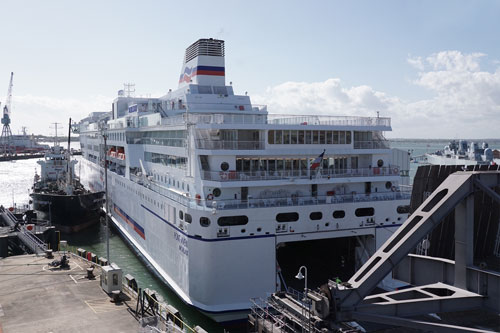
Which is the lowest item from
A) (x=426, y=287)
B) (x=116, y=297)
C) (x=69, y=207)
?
(x=116, y=297)

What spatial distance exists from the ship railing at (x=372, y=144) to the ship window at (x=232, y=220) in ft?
26.3

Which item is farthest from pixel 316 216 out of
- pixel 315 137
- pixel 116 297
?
pixel 116 297

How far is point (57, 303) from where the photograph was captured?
1723cm

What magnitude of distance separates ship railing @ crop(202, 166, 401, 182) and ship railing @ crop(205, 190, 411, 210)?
0.96 metres

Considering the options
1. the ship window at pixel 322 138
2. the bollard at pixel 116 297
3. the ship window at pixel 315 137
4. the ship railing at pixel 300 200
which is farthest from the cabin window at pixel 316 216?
the bollard at pixel 116 297

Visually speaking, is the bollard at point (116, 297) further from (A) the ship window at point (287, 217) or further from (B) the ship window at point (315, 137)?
→ (B) the ship window at point (315, 137)

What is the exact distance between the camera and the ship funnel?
31547mm

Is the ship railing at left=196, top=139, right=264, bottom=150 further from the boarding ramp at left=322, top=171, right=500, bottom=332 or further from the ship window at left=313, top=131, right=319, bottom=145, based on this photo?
the boarding ramp at left=322, top=171, right=500, bottom=332

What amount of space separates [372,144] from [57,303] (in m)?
16.8

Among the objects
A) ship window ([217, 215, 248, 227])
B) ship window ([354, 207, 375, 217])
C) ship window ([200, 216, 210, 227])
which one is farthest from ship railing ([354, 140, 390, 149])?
ship window ([200, 216, 210, 227])

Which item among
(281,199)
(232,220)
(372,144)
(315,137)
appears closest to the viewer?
(232,220)

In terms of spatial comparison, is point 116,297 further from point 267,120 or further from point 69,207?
point 69,207

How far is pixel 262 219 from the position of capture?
19188mm

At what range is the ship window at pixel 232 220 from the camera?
61.7ft
